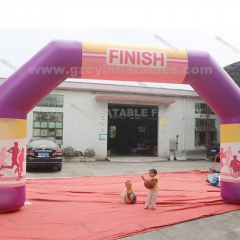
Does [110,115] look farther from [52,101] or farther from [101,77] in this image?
[101,77]

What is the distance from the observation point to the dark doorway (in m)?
21.5

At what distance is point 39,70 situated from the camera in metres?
5.76

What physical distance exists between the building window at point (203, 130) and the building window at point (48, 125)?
30.6 feet

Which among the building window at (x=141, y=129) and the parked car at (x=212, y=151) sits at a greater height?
the building window at (x=141, y=129)

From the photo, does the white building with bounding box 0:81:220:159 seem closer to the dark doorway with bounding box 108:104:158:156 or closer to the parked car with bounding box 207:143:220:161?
the dark doorway with bounding box 108:104:158:156

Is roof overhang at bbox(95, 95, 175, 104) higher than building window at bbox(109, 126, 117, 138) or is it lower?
higher

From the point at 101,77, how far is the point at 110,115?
1483 centimetres

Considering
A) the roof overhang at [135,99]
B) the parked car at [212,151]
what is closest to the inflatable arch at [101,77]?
the roof overhang at [135,99]

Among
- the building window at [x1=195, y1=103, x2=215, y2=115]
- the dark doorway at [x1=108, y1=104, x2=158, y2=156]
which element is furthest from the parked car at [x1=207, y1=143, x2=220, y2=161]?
the dark doorway at [x1=108, y1=104, x2=158, y2=156]

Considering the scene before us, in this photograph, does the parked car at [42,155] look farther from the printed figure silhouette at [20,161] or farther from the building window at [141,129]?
the building window at [141,129]

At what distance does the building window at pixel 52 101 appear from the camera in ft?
55.4

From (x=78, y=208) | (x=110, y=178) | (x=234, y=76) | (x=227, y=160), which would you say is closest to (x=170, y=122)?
(x=234, y=76)

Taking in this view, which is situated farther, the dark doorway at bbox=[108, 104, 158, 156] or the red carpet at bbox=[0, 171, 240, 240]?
the dark doorway at bbox=[108, 104, 158, 156]

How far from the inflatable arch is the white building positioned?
1103 centimetres
